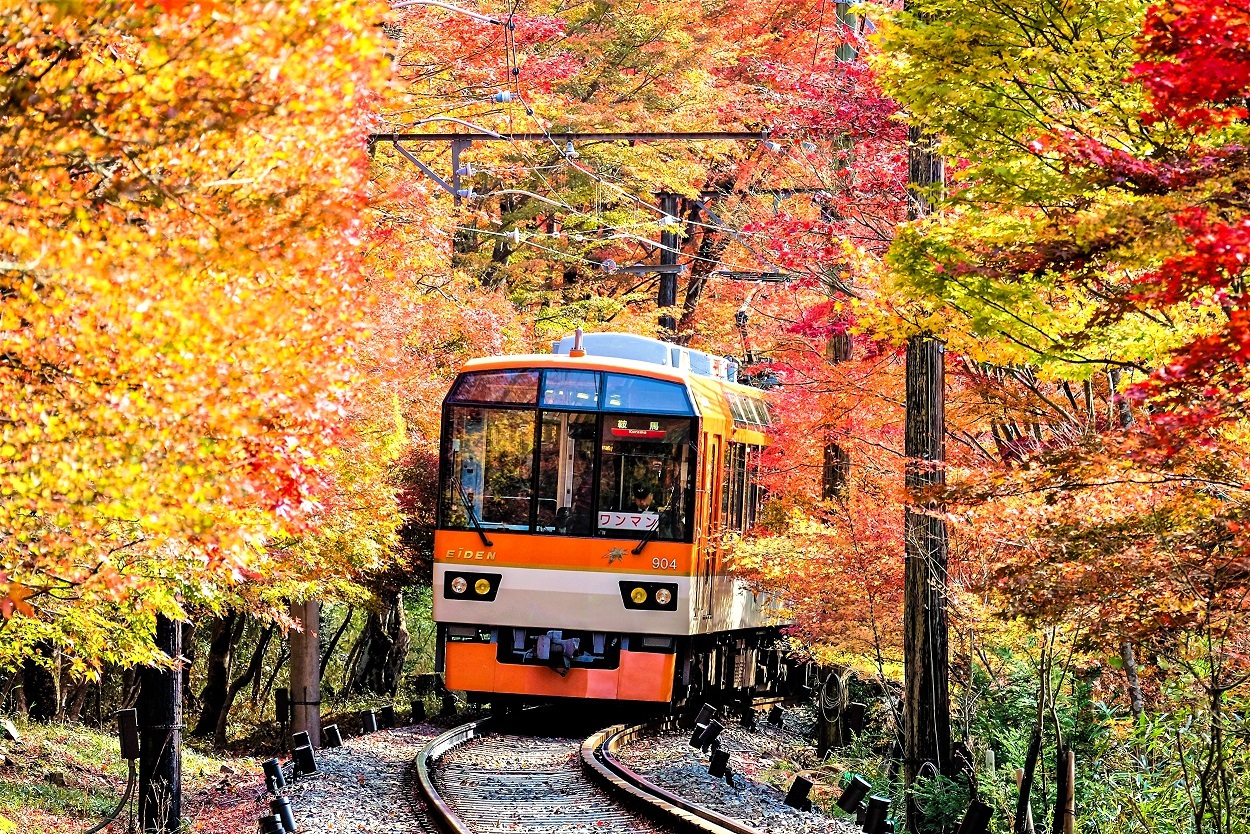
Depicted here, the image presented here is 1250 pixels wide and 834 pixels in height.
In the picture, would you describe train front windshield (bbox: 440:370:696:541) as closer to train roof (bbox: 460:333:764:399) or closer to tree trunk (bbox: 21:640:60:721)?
train roof (bbox: 460:333:764:399)

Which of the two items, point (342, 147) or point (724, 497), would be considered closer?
point (342, 147)

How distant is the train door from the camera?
14.6 m

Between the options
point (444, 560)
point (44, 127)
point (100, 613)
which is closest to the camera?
point (44, 127)

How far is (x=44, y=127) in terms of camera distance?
201 inches

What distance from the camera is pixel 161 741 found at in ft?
43.1

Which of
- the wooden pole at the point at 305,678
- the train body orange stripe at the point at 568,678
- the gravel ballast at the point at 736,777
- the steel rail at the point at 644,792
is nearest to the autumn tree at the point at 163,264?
the steel rail at the point at 644,792

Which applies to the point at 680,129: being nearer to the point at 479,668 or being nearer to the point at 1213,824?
the point at 479,668

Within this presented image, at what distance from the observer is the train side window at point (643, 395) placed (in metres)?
14.3

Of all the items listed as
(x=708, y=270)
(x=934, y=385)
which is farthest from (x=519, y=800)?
(x=708, y=270)

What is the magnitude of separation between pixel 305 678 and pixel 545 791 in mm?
8598

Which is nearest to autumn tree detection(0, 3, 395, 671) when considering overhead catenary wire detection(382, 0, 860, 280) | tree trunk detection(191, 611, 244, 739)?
overhead catenary wire detection(382, 0, 860, 280)

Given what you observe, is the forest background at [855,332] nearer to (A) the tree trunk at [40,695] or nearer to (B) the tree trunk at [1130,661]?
(B) the tree trunk at [1130,661]

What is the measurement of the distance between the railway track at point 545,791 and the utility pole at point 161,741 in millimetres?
2121

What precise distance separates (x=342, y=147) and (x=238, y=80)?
5.31ft
